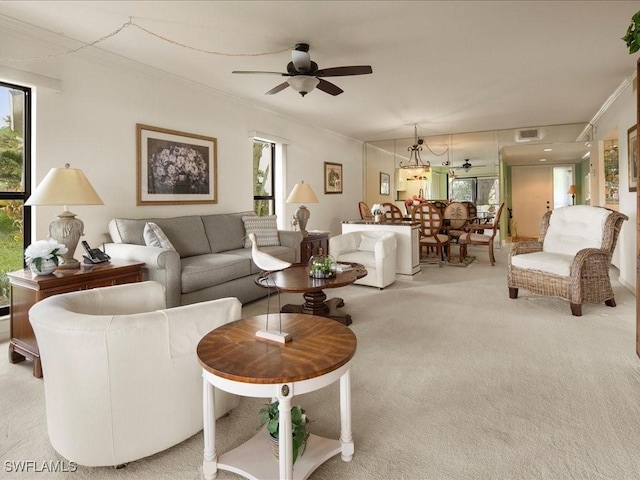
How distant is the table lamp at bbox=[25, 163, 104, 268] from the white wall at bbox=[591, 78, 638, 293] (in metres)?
5.65

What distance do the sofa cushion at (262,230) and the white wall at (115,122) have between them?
0.49 meters

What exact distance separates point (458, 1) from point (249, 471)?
3.24 m

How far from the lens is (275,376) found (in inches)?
49.2

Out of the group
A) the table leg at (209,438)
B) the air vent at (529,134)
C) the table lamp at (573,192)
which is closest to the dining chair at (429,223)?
the air vent at (529,134)

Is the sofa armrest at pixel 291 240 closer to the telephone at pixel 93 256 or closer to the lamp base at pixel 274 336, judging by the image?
the telephone at pixel 93 256

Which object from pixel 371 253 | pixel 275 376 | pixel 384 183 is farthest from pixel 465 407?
pixel 384 183

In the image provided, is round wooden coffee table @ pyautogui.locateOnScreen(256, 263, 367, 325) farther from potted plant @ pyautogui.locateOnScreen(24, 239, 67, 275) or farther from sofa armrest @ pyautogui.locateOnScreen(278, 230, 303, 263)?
potted plant @ pyautogui.locateOnScreen(24, 239, 67, 275)

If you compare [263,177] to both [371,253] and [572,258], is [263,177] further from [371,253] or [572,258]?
[572,258]

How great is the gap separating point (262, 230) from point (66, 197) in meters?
2.44

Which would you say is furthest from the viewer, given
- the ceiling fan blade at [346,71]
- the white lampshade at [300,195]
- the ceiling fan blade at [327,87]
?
the white lampshade at [300,195]

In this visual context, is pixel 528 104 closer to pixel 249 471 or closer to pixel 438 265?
pixel 438 265

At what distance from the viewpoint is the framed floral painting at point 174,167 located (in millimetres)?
4094

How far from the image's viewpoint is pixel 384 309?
3875mm

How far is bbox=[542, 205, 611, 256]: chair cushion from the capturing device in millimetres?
3863
